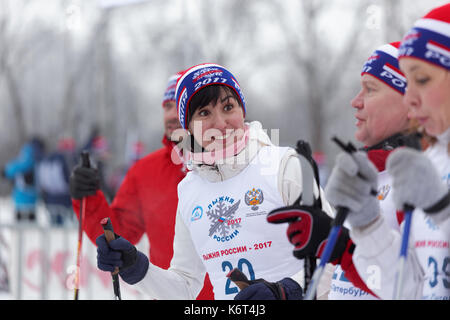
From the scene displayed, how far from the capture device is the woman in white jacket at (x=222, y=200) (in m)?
2.39

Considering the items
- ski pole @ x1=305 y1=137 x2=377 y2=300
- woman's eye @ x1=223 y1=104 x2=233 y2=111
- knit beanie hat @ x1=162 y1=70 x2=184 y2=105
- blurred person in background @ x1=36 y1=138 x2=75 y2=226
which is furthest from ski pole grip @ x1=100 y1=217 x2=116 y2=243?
blurred person in background @ x1=36 y1=138 x2=75 y2=226

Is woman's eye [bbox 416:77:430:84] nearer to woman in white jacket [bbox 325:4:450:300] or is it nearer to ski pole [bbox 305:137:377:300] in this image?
woman in white jacket [bbox 325:4:450:300]

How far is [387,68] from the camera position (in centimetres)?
224

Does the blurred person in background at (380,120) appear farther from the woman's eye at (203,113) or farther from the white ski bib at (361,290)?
the woman's eye at (203,113)

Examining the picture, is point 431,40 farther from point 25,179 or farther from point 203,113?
point 25,179

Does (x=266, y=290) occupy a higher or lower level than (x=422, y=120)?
lower

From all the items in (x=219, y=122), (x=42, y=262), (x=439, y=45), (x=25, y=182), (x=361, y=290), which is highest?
(x=25, y=182)

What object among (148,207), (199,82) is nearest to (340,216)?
(199,82)

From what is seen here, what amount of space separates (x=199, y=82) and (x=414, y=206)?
140 cm

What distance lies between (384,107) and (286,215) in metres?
0.71

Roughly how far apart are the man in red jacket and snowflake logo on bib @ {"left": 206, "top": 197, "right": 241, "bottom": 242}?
1.01 metres

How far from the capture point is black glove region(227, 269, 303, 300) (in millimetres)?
1877

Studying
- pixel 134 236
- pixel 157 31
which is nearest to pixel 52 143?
pixel 157 31
